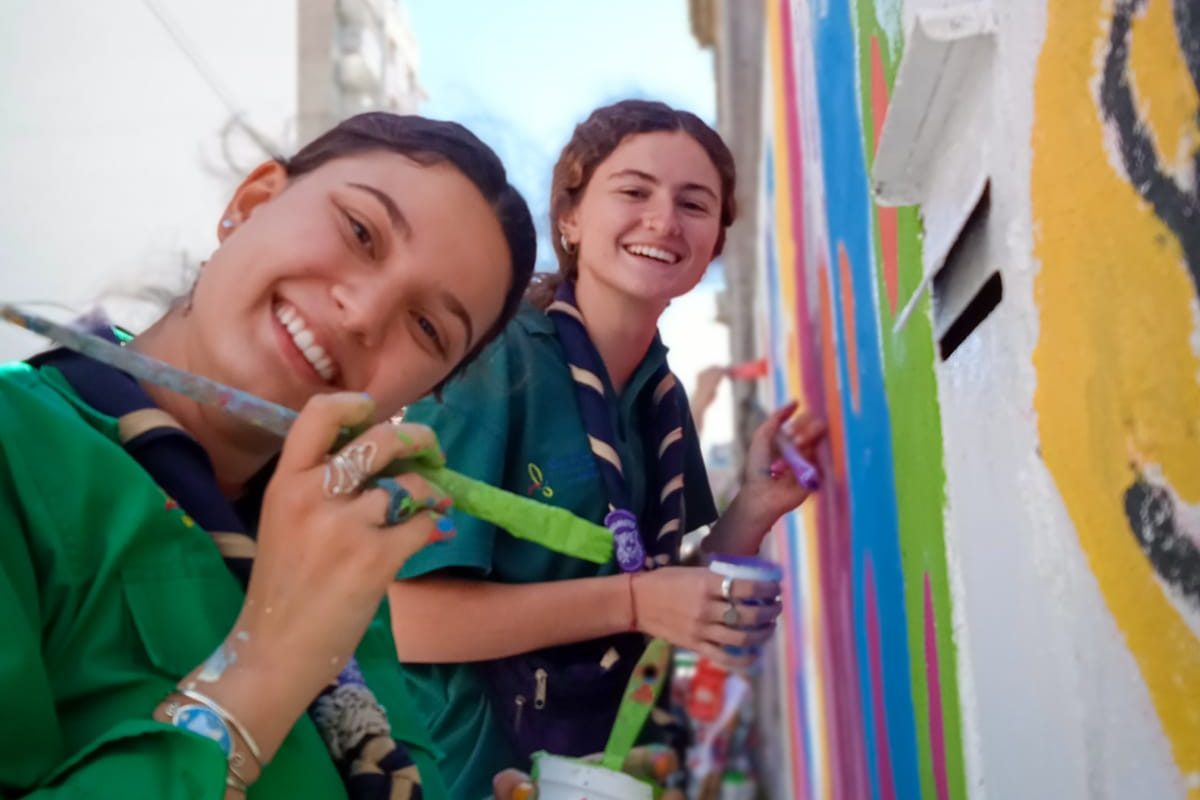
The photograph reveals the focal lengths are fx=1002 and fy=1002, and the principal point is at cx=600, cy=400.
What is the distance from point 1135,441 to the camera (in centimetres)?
62

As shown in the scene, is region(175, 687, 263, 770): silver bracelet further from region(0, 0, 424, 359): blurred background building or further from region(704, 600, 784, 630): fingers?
region(704, 600, 784, 630): fingers

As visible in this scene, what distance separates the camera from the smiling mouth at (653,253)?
1.78m

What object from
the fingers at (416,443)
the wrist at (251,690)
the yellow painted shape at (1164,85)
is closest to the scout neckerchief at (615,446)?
the fingers at (416,443)

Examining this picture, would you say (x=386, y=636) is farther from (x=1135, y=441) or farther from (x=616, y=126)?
(x=616, y=126)

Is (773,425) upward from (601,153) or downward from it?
downward

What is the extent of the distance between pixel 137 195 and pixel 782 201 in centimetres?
261

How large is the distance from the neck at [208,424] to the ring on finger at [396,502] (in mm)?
268

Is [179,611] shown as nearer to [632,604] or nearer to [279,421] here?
[279,421]

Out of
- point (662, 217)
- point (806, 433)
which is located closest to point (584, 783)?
point (662, 217)

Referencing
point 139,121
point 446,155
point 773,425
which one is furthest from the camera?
point 773,425

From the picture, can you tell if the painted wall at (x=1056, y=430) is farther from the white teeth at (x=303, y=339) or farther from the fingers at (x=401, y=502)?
the white teeth at (x=303, y=339)

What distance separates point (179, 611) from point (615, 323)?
3.68 ft

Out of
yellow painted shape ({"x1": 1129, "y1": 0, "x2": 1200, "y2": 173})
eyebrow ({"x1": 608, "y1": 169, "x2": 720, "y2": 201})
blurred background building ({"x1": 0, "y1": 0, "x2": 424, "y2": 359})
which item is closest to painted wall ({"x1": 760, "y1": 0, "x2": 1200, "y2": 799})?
yellow painted shape ({"x1": 1129, "y1": 0, "x2": 1200, "y2": 173})

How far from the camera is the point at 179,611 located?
800 mm
